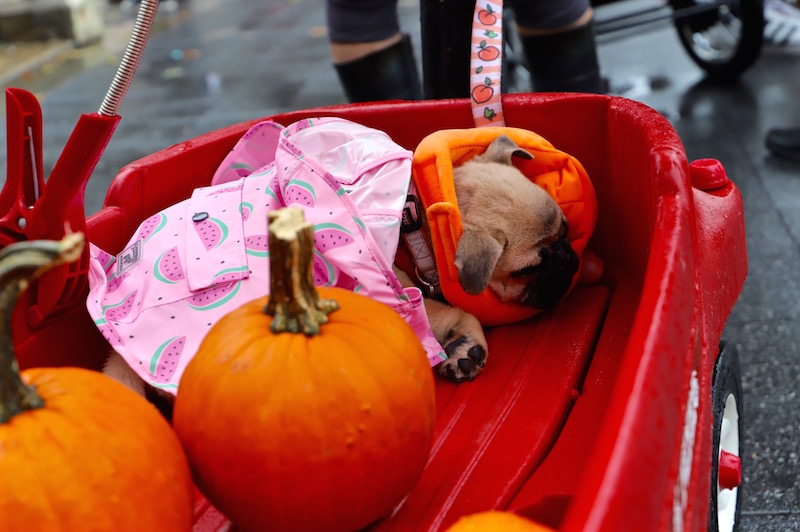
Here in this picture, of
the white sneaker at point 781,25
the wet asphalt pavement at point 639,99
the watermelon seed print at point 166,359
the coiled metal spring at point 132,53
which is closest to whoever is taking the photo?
the coiled metal spring at point 132,53

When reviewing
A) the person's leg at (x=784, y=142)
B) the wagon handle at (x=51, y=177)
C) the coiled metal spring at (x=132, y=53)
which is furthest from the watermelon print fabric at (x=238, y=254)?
the person's leg at (x=784, y=142)

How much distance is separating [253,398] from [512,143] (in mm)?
1208

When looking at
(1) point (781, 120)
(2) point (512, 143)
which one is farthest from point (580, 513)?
(1) point (781, 120)

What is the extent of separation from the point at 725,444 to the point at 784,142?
Answer: 251cm

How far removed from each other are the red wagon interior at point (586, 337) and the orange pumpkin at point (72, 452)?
44cm

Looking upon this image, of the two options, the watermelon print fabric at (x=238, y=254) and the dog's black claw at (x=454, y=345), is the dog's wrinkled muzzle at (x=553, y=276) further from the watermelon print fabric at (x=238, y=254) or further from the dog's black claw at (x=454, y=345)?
the watermelon print fabric at (x=238, y=254)

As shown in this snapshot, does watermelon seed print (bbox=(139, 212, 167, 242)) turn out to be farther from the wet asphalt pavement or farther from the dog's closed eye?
the wet asphalt pavement

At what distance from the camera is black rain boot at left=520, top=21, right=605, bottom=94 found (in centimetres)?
295

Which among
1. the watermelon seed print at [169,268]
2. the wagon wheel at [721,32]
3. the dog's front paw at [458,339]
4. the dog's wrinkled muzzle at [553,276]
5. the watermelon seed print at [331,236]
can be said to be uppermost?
the watermelon seed print at [331,236]

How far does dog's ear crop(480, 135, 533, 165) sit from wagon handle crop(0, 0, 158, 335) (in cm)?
91

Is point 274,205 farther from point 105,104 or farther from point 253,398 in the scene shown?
point 253,398

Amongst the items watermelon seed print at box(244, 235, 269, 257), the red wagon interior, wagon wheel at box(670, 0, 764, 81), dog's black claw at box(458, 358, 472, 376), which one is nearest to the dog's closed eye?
the red wagon interior

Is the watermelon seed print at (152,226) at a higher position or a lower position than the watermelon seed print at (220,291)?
higher

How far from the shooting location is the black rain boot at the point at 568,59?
2949mm
